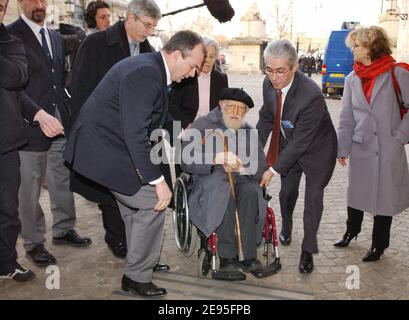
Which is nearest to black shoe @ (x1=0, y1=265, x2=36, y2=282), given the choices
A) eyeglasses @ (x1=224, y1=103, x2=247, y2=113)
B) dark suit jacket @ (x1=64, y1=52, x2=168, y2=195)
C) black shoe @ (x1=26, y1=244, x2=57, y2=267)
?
black shoe @ (x1=26, y1=244, x2=57, y2=267)

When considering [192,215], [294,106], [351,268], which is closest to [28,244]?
[192,215]

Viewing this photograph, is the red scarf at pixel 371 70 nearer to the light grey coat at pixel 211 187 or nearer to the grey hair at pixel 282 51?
the grey hair at pixel 282 51

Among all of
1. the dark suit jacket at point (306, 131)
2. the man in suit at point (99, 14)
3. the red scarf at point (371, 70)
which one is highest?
the man in suit at point (99, 14)

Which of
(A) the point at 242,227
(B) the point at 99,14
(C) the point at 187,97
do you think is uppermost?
(B) the point at 99,14

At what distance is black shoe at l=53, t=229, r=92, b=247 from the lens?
14.1 feet

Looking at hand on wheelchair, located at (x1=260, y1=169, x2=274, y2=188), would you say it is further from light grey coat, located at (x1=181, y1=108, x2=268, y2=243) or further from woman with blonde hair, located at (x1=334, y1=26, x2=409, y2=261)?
woman with blonde hair, located at (x1=334, y1=26, x2=409, y2=261)

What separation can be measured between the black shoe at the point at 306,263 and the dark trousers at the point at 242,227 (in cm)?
51

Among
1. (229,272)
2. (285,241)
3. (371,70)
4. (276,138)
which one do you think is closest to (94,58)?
(276,138)

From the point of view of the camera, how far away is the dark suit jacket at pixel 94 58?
3.76 metres

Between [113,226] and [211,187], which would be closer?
[211,187]

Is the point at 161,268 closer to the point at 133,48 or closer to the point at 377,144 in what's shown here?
the point at 133,48

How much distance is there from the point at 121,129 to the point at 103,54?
3.47ft

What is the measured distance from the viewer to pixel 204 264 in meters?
3.66

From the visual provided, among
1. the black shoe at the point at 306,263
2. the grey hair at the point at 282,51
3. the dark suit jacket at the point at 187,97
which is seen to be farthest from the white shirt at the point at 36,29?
the black shoe at the point at 306,263
